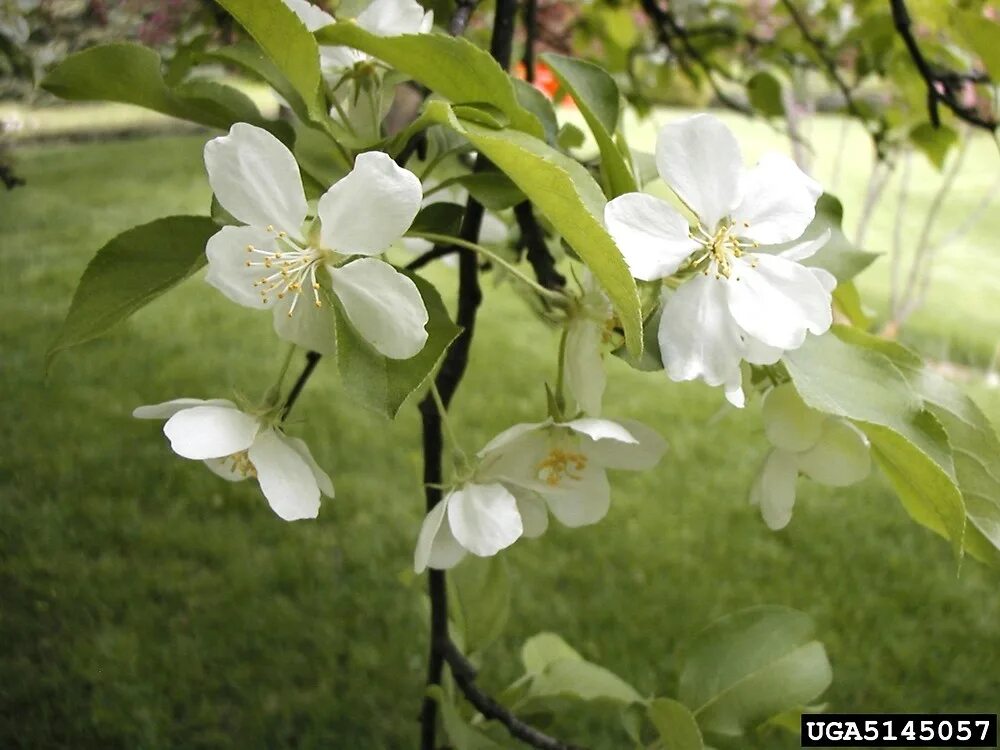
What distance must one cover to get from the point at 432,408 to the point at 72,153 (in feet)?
2.22

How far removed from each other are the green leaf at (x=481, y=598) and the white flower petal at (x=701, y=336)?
0.41 m

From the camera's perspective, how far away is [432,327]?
363 mm

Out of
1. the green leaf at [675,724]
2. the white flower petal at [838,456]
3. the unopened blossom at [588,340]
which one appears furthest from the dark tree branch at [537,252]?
the green leaf at [675,724]

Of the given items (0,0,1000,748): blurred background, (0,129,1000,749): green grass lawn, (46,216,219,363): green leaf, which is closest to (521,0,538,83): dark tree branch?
(0,0,1000,748): blurred background

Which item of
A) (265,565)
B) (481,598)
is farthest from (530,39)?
(265,565)

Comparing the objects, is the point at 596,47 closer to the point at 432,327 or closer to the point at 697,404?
the point at 697,404

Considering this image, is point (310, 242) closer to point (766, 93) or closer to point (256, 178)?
point (256, 178)

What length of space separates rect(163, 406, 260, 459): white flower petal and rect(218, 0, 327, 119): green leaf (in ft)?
0.41

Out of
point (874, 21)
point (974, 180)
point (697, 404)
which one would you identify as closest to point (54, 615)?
point (874, 21)

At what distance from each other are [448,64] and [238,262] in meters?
0.12

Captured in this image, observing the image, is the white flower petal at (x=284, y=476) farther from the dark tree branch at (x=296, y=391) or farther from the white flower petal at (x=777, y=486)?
the white flower petal at (x=777, y=486)

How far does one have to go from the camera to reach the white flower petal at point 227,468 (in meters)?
0.40

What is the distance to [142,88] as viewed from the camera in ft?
1.37

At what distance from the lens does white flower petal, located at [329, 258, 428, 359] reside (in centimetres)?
31
